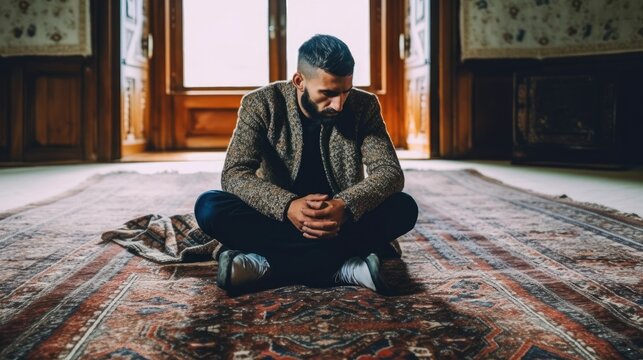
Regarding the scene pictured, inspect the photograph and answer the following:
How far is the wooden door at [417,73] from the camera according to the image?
272 inches

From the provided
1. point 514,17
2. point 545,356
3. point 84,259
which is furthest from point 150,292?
point 514,17

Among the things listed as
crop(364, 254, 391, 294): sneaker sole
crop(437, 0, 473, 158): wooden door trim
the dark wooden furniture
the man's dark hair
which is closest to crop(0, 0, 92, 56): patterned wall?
crop(437, 0, 473, 158): wooden door trim

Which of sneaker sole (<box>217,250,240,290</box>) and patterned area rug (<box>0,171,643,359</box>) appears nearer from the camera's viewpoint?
patterned area rug (<box>0,171,643,359</box>)

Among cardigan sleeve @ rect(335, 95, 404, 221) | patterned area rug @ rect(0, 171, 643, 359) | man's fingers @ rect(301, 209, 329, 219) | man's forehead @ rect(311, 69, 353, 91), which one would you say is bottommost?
patterned area rug @ rect(0, 171, 643, 359)

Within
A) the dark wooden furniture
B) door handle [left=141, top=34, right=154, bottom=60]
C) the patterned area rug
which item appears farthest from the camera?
door handle [left=141, top=34, right=154, bottom=60]

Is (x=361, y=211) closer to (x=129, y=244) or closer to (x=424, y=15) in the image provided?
(x=129, y=244)

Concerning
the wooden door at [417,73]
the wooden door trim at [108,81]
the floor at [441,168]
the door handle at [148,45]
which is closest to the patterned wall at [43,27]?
the wooden door trim at [108,81]

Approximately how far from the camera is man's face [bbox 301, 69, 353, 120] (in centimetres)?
189

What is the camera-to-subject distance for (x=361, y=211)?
1.91 m

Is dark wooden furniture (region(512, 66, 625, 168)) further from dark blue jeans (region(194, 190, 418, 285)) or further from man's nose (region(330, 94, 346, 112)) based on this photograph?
man's nose (region(330, 94, 346, 112))

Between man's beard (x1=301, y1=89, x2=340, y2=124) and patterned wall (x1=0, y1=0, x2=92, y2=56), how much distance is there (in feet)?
15.6

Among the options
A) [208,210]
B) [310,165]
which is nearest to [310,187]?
[310,165]

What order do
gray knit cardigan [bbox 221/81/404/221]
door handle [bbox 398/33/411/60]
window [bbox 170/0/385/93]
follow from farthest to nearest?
1. window [bbox 170/0/385/93]
2. door handle [bbox 398/33/411/60]
3. gray knit cardigan [bbox 221/81/404/221]

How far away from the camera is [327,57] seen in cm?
188
